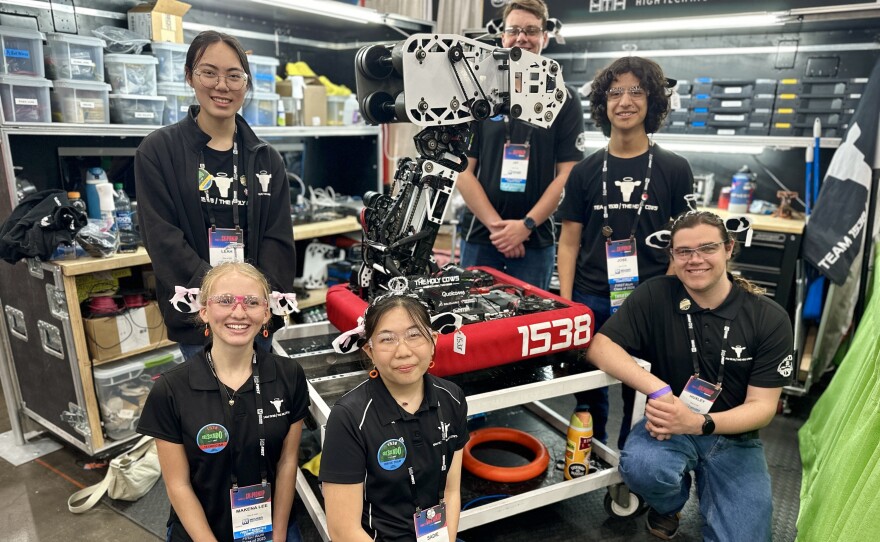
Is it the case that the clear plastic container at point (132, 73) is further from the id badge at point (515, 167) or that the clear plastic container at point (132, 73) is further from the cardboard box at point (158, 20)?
the id badge at point (515, 167)

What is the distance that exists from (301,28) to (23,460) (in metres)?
3.03

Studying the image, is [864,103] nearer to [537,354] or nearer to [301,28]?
[537,354]

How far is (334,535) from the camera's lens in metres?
1.53

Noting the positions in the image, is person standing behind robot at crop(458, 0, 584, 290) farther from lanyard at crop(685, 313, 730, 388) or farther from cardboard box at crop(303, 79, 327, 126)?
cardboard box at crop(303, 79, 327, 126)

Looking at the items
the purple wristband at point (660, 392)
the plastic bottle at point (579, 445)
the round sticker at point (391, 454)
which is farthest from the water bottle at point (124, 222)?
the purple wristband at point (660, 392)

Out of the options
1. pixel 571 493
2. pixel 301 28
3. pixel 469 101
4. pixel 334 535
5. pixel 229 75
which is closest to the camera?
pixel 334 535

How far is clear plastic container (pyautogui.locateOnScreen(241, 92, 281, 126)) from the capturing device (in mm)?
3265

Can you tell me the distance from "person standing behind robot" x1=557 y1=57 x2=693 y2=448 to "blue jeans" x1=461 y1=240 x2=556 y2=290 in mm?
355

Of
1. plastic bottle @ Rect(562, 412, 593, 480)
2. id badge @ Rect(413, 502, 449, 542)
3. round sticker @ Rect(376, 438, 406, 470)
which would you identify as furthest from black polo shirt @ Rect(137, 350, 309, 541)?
plastic bottle @ Rect(562, 412, 593, 480)

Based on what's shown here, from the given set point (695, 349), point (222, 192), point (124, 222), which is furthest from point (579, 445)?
point (124, 222)

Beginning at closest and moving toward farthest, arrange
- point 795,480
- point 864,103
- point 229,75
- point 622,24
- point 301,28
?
1. point 229,75
2. point 795,480
3. point 864,103
4. point 622,24
5. point 301,28

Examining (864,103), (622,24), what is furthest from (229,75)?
(864,103)

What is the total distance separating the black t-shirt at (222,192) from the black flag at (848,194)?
9.81 ft

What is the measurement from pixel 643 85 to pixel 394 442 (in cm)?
162
